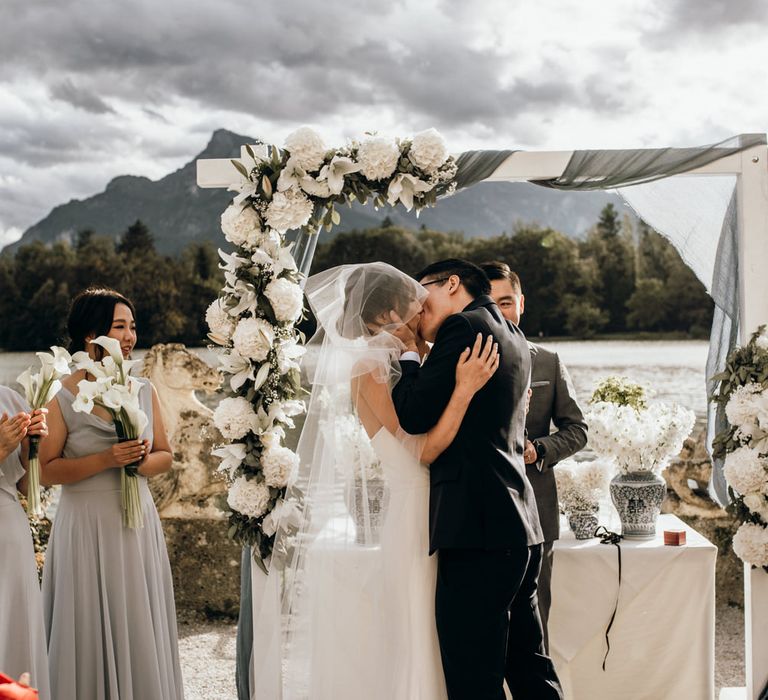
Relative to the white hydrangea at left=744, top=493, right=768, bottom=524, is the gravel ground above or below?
below

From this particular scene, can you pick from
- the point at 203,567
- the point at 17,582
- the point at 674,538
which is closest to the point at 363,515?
the point at 17,582

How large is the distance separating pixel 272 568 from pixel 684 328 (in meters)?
6.36

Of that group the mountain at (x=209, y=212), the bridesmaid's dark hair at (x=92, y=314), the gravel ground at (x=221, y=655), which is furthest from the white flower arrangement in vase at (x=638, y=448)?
the mountain at (x=209, y=212)

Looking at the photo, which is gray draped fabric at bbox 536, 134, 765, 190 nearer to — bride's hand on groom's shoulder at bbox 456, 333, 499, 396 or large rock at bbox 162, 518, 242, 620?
bride's hand on groom's shoulder at bbox 456, 333, 499, 396

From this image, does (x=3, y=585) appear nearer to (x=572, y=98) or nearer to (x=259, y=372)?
(x=259, y=372)

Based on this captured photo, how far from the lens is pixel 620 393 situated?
4.37 meters

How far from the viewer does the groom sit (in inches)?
112

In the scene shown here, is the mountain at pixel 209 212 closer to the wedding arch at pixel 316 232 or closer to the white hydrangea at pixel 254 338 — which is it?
the wedding arch at pixel 316 232

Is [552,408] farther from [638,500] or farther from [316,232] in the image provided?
[316,232]

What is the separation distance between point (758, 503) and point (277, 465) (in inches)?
85.0

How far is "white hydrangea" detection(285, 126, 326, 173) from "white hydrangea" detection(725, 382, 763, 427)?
84.6 inches

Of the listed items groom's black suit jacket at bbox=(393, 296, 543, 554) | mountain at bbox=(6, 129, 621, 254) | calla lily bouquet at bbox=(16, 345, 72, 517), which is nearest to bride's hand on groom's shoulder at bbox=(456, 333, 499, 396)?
groom's black suit jacket at bbox=(393, 296, 543, 554)

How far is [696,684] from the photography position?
404 cm

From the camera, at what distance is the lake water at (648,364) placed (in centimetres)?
853
